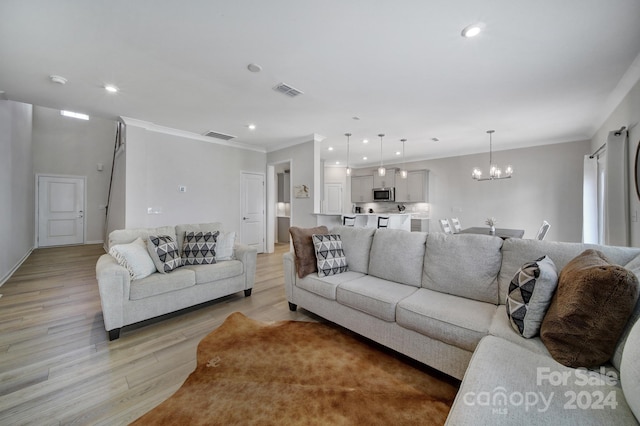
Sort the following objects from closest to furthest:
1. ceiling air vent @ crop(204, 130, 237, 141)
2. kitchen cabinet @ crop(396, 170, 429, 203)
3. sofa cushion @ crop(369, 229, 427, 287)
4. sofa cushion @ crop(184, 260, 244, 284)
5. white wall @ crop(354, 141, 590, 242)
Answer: sofa cushion @ crop(369, 229, 427, 287)
sofa cushion @ crop(184, 260, 244, 284)
ceiling air vent @ crop(204, 130, 237, 141)
white wall @ crop(354, 141, 590, 242)
kitchen cabinet @ crop(396, 170, 429, 203)

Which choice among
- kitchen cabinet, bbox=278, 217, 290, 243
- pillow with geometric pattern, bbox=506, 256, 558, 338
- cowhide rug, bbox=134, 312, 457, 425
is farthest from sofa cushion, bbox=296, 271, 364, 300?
kitchen cabinet, bbox=278, 217, 290, 243

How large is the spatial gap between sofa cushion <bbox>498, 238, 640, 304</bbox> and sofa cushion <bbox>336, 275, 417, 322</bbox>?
2.28ft

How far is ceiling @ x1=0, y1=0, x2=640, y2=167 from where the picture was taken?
1.84m

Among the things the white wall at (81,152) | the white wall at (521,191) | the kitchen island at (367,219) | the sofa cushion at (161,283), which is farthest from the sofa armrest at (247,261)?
the white wall at (81,152)

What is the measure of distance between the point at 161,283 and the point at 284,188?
5.75m

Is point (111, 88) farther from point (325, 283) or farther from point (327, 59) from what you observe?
point (325, 283)

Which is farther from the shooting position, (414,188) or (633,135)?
(414,188)

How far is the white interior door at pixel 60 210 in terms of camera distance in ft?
22.1

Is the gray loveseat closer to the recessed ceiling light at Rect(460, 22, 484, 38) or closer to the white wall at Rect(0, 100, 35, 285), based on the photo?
the white wall at Rect(0, 100, 35, 285)

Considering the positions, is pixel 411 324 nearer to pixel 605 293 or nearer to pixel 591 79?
pixel 605 293

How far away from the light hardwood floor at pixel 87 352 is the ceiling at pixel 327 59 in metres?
2.62

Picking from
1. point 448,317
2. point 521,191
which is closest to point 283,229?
point 521,191

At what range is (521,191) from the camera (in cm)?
582

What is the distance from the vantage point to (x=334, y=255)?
→ 271 cm
